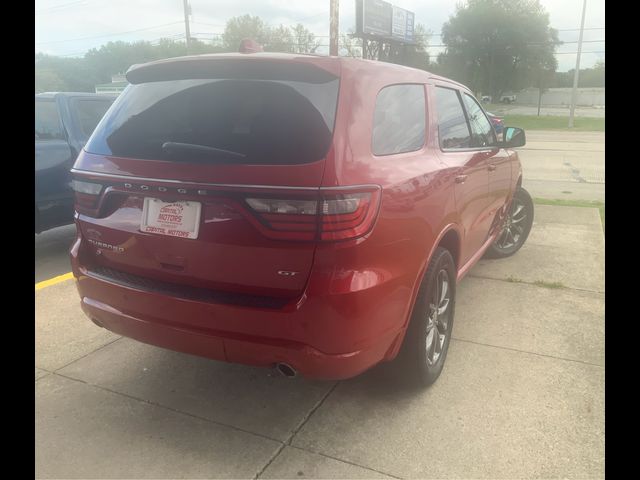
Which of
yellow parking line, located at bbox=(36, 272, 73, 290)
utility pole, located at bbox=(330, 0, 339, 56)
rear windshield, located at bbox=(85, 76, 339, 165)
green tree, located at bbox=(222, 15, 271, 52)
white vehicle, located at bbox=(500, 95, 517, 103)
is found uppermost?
green tree, located at bbox=(222, 15, 271, 52)

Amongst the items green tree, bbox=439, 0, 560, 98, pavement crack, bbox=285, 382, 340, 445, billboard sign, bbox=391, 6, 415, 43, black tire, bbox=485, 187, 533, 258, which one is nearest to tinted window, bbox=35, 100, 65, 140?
pavement crack, bbox=285, 382, 340, 445

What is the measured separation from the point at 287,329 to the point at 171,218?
71 centimetres

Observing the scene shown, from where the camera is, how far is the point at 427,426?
264 centimetres

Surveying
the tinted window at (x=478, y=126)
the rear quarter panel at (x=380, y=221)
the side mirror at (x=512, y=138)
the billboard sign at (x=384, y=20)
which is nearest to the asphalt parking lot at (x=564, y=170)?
the side mirror at (x=512, y=138)

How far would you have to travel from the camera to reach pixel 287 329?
2.16 metres

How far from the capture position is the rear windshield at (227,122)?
218 cm

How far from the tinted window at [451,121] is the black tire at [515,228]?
6.41ft

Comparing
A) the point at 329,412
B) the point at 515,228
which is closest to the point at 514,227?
the point at 515,228

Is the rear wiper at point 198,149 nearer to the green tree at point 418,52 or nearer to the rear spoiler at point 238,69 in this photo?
the rear spoiler at point 238,69

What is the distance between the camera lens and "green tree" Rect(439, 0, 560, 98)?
55031mm

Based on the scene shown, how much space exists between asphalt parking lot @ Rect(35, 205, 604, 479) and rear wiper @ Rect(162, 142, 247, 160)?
1379 mm

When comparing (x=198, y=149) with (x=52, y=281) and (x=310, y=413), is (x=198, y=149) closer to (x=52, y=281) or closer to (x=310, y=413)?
(x=310, y=413)

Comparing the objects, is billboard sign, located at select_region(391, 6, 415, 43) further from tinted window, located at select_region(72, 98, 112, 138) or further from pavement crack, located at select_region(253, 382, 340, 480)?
pavement crack, located at select_region(253, 382, 340, 480)
